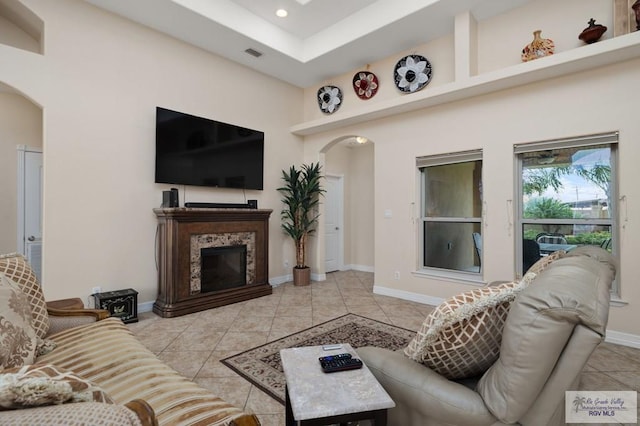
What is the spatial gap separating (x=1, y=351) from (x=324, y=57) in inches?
174

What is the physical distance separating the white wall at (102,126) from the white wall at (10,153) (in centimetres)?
131

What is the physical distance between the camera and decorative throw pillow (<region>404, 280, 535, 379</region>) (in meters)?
1.12

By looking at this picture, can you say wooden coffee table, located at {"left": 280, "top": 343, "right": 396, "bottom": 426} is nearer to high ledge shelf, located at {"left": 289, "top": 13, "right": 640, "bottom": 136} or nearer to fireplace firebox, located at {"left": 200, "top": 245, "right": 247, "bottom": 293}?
fireplace firebox, located at {"left": 200, "top": 245, "right": 247, "bottom": 293}

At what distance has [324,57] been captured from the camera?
4469mm

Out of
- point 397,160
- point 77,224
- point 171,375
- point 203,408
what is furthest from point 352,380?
point 397,160

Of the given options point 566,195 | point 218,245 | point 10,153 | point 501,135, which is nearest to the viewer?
point 566,195

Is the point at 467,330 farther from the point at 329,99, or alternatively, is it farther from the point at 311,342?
the point at 329,99

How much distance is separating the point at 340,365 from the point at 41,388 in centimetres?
89

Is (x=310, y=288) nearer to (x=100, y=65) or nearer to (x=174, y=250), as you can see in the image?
(x=174, y=250)

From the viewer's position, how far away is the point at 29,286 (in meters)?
1.71

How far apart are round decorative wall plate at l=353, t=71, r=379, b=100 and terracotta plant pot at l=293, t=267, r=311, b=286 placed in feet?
9.29

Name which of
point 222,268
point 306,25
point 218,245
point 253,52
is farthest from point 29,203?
point 306,25

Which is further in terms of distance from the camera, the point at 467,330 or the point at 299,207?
the point at 299,207

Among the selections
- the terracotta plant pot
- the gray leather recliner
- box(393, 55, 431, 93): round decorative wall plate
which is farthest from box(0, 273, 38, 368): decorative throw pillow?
box(393, 55, 431, 93): round decorative wall plate
